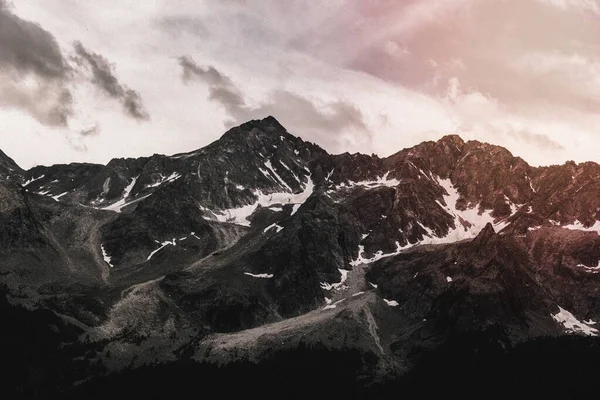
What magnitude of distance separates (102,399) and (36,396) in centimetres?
2027

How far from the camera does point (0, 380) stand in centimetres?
19812

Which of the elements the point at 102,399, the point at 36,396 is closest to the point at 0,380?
the point at 36,396

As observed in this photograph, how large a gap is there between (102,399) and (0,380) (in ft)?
110

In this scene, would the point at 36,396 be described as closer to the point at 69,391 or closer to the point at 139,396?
the point at 69,391

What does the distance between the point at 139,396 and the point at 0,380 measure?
4343 centimetres

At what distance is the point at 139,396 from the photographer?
200 metres

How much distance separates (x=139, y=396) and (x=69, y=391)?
2207 centimetres

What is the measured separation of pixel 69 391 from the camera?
200 meters

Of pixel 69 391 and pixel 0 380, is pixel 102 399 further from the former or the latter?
pixel 0 380

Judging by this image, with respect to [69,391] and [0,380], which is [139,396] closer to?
[69,391]

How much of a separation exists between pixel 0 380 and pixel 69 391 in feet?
70.4

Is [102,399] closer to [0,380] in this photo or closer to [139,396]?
[139,396]

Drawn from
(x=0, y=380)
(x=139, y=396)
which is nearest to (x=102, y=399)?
(x=139, y=396)

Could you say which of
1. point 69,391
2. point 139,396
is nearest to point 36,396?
point 69,391
